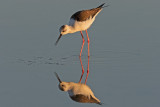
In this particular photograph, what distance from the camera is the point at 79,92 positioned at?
6082 mm

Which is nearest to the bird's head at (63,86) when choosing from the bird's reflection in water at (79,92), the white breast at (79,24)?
the bird's reflection in water at (79,92)

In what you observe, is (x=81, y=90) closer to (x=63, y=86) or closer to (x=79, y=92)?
(x=79, y=92)

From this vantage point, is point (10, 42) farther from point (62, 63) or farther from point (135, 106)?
point (135, 106)

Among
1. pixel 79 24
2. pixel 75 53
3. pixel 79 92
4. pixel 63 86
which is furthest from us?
pixel 79 24

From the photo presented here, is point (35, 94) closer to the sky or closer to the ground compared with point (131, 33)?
closer to the ground

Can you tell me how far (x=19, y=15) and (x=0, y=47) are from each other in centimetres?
193

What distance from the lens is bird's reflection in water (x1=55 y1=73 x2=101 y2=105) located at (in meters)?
5.74

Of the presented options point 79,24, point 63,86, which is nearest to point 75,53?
point 79,24

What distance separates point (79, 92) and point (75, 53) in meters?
1.88

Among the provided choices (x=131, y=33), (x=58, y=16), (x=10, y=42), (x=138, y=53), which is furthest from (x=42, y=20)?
(x=138, y=53)

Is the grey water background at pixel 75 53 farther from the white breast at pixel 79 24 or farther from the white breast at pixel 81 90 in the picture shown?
the white breast at pixel 79 24

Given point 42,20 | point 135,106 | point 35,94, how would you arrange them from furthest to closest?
point 42,20 < point 35,94 < point 135,106

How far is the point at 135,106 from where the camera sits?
5367 mm

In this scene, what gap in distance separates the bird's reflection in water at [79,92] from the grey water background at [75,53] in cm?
8
